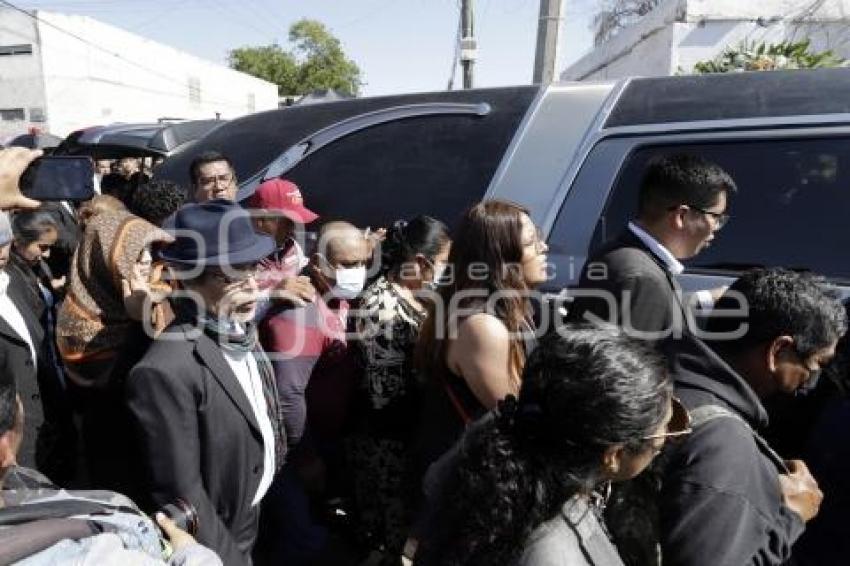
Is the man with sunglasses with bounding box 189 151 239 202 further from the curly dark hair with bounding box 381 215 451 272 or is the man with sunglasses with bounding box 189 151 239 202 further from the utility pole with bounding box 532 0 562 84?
the utility pole with bounding box 532 0 562 84

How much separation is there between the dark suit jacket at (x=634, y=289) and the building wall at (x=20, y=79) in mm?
26694

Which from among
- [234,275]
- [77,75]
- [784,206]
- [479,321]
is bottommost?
[479,321]

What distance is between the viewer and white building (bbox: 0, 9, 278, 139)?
81.7ft

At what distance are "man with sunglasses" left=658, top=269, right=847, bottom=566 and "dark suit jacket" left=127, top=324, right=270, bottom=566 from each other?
1.19 meters

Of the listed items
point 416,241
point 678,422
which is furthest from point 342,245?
point 678,422

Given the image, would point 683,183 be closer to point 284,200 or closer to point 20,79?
point 284,200

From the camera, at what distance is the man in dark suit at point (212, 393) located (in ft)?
6.47

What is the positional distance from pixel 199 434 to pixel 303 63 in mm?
53627

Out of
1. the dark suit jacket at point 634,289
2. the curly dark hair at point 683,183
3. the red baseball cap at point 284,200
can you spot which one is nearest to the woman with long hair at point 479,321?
the dark suit jacket at point 634,289

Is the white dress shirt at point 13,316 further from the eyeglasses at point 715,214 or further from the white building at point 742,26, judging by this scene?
the white building at point 742,26

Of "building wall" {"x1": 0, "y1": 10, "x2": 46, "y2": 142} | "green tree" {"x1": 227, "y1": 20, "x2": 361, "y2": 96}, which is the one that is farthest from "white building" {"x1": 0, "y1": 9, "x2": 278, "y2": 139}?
"green tree" {"x1": 227, "y1": 20, "x2": 361, "y2": 96}

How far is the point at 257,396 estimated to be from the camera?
2.27m

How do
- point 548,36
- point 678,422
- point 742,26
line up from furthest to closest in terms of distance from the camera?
point 742,26
point 548,36
point 678,422

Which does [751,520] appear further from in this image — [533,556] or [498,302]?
[498,302]
